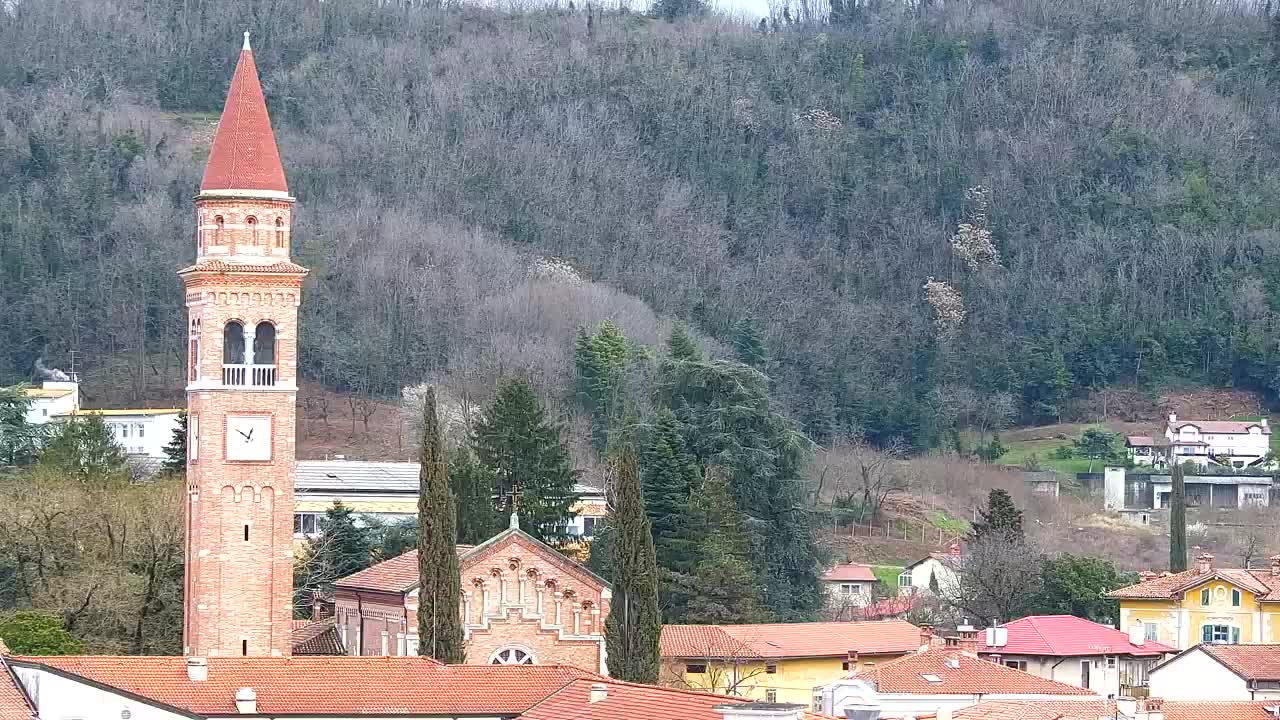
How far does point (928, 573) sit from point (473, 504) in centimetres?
2367

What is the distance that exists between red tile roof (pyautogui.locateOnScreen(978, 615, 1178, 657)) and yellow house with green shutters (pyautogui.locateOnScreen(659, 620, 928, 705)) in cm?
238

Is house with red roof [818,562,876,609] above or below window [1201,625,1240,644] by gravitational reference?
above

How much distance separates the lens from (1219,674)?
6009 centimetres

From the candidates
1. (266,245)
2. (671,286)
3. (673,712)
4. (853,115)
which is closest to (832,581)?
(266,245)

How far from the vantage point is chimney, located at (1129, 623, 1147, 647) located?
69044 mm

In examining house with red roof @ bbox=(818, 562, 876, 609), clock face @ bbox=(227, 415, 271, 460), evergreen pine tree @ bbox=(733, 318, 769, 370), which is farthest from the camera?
evergreen pine tree @ bbox=(733, 318, 769, 370)

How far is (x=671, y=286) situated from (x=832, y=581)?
54.9 meters

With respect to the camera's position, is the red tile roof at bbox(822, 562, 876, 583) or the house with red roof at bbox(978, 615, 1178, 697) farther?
the red tile roof at bbox(822, 562, 876, 583)

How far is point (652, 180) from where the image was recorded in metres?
154

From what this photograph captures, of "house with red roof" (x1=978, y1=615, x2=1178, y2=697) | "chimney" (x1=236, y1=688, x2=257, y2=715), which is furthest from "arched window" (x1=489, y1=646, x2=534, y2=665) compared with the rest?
"house with red roof" (x1=978, y1=615, x2=1178, y2=697)

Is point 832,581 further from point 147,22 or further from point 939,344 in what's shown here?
point 147,22

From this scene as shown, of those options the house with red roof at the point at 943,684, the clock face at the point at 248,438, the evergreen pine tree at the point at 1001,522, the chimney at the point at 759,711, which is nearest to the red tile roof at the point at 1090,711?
the house with red roof at the point at 943,684

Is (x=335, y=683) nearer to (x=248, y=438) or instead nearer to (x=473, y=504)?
(x=248, y=438)

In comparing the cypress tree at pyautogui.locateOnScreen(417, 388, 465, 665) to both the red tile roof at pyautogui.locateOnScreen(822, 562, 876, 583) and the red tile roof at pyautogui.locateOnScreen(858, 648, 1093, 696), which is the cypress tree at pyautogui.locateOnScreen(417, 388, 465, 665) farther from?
the red tile roof at pyautogui.locateOnScreen(822, 562, 876, 583)
